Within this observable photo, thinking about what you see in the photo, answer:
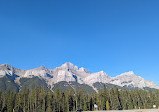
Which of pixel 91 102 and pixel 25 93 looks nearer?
pixel 25 93

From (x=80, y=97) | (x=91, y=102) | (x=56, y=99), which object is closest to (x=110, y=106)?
(x=91, y=102)

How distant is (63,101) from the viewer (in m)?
115

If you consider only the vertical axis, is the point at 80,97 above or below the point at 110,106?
above

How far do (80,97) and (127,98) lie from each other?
132 ft

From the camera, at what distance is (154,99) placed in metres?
128

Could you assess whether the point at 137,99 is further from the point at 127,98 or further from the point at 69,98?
the point at 69,98

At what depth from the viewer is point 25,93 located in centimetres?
11712

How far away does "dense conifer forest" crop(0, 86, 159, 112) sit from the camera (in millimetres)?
109312

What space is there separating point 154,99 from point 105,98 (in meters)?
43.2

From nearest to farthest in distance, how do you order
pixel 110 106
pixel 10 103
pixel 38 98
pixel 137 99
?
pixel 10 103
pixel 38 98
pixel 110 106
pixel 137 99

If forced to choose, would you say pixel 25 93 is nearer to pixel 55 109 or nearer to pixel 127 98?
pixel 55 109

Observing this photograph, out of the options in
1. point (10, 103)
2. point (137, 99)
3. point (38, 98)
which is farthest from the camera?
point (137, 99)

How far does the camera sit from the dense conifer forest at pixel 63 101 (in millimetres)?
109312

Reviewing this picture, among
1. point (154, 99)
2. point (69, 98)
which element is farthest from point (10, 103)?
point (154, 99)
